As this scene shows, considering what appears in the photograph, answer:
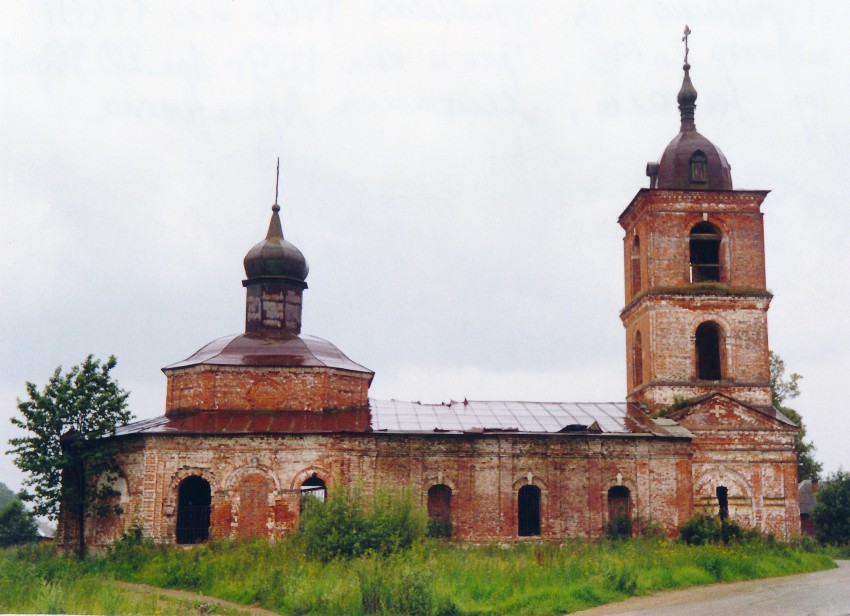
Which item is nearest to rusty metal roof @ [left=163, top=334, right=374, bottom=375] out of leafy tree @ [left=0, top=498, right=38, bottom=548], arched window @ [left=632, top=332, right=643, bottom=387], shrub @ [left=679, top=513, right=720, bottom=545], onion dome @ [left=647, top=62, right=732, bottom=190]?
arched window @ [left=632, top=332, right=643, bottom=387]

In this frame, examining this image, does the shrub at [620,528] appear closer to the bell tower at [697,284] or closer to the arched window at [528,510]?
the arched window at [528,510]

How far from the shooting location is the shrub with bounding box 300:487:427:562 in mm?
18438

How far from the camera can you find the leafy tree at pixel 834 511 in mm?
32938

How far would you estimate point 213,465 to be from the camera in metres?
22.6

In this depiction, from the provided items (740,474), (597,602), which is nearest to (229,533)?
(597,602)

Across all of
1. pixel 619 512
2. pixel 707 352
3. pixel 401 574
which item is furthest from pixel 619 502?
pixel 401 574

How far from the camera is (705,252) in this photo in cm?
2792

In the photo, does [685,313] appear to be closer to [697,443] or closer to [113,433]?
[697,443]

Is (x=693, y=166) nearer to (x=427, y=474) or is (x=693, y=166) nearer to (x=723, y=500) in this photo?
(x=723, y=500)

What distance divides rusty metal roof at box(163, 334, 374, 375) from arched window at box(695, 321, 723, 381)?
34.6 ft

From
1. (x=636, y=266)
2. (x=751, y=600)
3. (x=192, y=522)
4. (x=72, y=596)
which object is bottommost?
(x=751, y=600)

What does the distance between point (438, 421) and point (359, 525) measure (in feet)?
21.1

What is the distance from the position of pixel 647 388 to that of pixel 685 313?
2.59m

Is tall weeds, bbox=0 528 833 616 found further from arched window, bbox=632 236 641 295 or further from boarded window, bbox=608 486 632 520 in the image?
arched window, bbox=632 236 641 295
